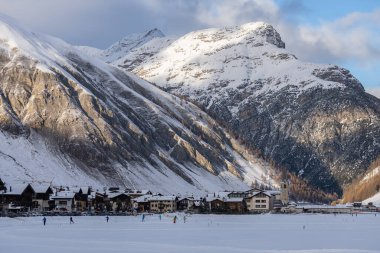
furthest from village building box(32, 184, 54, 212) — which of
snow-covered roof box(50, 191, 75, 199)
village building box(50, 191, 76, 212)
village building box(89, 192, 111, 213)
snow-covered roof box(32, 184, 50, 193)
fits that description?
village building box(89, 192, 111, 213)

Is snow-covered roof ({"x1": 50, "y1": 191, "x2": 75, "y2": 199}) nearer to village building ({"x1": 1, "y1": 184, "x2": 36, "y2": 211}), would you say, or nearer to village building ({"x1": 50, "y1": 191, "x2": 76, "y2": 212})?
village building ({"x1": 50, "y1": 191, "x2": 76, "y2": 212})

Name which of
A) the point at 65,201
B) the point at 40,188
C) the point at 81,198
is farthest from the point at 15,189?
the point at 81,198

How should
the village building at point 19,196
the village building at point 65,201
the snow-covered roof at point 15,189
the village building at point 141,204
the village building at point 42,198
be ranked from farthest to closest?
the village building at point 141,204
the village building at point 65,201
the village building at point 42,198
the snow-covered roof at point 15,189
the village building at point 19,196

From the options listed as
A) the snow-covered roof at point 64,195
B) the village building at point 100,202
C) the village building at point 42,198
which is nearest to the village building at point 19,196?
the village building at point 42,198

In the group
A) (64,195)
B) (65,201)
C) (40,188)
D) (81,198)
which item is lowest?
(65,201)

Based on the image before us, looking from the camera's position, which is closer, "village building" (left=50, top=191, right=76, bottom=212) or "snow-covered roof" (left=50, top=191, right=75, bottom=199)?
"village building" (left=50, top=191, right=76, bottom=212)

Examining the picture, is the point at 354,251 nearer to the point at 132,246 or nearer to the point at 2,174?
the point at 132,246

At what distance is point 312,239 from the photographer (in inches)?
2874

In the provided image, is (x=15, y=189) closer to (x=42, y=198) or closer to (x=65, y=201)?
(x=42, y=198)

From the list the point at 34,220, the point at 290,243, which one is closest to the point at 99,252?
the point at 290,243

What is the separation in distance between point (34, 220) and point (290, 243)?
55610 millimetres

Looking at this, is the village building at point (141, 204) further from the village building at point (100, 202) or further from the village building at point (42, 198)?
the village building at point (42, 198)

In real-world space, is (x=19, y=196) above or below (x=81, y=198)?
below

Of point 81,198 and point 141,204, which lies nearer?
point 81,198
